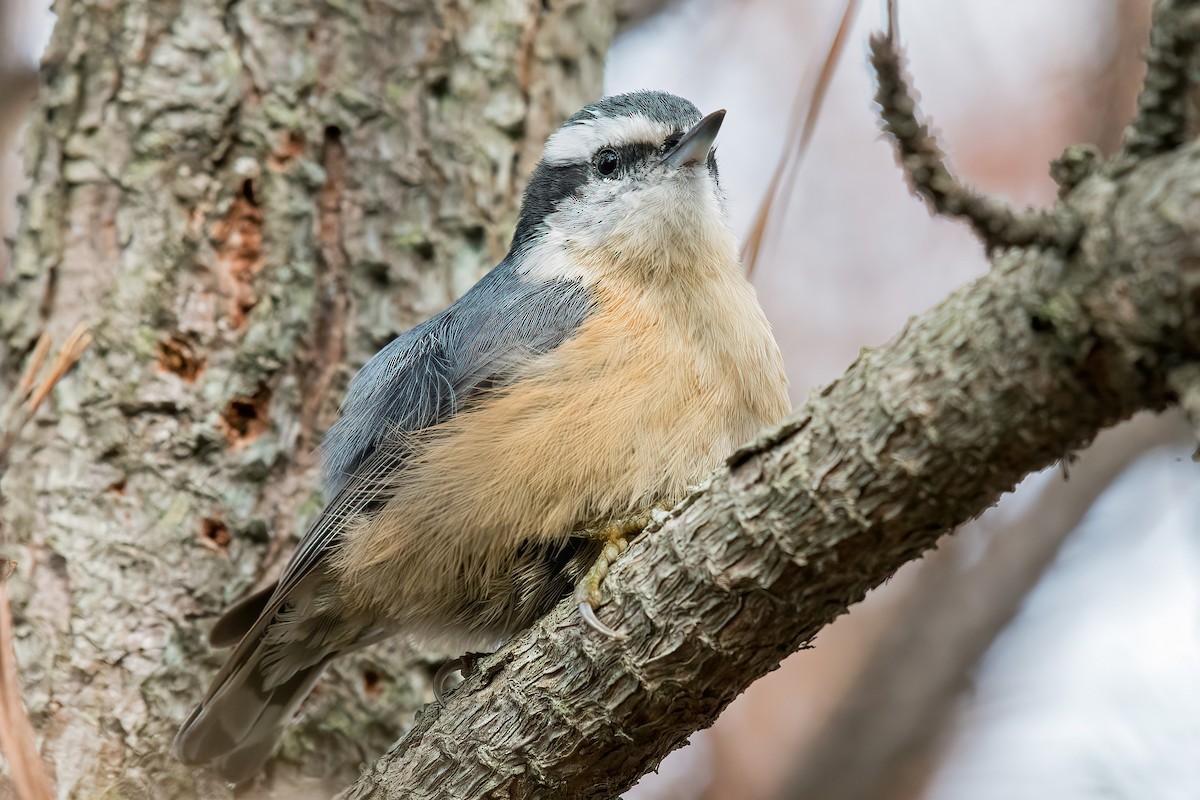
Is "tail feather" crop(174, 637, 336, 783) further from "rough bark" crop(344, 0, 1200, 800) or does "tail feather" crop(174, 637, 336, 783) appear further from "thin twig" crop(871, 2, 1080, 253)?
"thin twig" crop(871, 2, 1080, 253)

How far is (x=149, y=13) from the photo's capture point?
140 inches

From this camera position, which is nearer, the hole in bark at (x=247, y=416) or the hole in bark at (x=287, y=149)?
the hole in bark at (x=247, y=416)

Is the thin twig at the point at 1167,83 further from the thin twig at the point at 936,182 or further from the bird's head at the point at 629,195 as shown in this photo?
the bird's head at the point at 629,195

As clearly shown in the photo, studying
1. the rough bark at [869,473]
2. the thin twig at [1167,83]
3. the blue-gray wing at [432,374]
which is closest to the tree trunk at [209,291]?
the blue-gray wing at [432,374]

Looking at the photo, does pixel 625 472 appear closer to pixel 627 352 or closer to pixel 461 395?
pixel 627 352

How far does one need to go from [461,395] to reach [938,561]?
87.5 inches

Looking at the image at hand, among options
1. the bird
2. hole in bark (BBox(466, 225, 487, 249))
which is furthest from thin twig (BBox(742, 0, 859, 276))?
hole in bark (BBox(466, 225, 487, 249))

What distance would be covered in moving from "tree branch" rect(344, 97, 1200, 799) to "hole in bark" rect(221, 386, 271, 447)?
1.28m

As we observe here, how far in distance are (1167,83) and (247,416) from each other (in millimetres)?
2719

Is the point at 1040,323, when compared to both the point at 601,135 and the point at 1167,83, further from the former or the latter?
the point at 601,135

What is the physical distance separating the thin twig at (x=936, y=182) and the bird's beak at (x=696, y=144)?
5.49ft

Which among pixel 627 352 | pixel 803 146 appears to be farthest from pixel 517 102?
pixel 803 146

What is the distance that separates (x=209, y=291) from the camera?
11.2 ft

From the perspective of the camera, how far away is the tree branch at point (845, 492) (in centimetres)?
137
